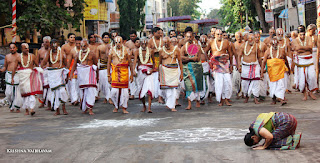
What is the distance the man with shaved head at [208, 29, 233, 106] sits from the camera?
46.1 feet

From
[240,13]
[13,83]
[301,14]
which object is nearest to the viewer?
[13,83]

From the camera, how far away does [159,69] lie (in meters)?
13.5

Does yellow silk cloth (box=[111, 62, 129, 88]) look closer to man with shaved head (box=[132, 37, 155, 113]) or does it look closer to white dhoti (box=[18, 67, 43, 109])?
man with shaved head (box=[132, 37, 155, 113])

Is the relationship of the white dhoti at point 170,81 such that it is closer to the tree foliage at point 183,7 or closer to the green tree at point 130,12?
the green tree at point 130,12

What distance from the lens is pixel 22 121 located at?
12141 mm

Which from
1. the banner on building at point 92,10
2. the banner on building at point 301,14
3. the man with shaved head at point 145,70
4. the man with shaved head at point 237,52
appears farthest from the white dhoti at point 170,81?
the banner on building at point 92,10

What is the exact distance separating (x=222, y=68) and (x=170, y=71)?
→ 164 cm

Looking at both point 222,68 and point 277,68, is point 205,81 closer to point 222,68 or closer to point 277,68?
point 222,68

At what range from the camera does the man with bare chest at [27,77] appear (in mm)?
13523

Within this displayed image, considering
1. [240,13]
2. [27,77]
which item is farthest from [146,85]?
[240,13]

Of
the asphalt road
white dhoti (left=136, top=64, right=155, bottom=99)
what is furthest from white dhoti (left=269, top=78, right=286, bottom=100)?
white dhoti (left=136, top=64, right=155, bottom=99)

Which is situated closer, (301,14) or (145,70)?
(145,70)

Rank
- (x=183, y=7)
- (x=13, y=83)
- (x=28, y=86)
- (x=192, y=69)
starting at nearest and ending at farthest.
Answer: (x=28, y=86)
(x=192, y=69)
(x=13, y=83)
(x=183, y=7)

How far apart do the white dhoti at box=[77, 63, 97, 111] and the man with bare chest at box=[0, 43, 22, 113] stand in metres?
1.91
